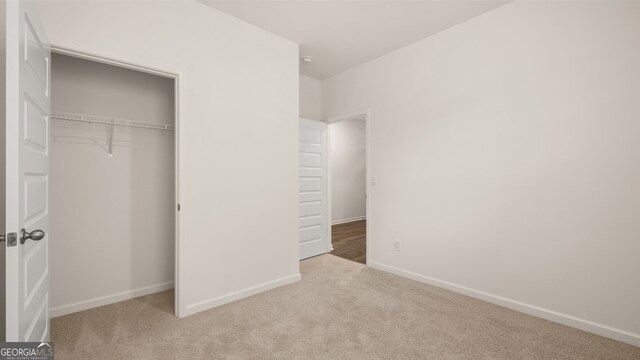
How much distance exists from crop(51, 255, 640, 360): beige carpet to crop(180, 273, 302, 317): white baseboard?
0.25 feet

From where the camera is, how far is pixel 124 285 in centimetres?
274

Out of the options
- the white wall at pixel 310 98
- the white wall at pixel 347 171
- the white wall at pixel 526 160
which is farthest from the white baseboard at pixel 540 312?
the white wall at pixel 347 171

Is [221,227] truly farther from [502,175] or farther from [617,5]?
[617,5]

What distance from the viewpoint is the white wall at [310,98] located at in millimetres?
4223

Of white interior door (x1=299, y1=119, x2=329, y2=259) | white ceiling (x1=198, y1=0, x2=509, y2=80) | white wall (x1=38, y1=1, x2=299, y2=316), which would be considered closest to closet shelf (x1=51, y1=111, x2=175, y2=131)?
white wall (x1=38, y1=1, x2=299, y2=316)

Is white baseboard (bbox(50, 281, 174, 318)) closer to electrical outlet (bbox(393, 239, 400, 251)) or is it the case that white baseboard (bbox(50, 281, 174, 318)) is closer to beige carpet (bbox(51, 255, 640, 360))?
beige carpet (bbox(51, 255, 640, 360))

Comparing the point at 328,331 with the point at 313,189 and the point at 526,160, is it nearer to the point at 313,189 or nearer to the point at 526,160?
the point at 526,160

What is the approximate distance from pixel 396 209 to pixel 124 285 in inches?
115

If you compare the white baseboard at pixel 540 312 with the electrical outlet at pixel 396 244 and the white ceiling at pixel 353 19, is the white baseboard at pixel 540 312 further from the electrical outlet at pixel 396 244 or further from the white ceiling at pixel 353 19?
the white ceiling at pixel 353 19

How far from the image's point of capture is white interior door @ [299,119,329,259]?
4.04 meters

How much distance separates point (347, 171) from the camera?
7.10 meters


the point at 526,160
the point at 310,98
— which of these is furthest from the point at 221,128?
the point at 526,160

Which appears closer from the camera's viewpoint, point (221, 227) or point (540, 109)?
point (540, 109)

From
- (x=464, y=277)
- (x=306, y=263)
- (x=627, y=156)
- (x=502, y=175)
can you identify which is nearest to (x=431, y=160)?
(x=502, y=175)
